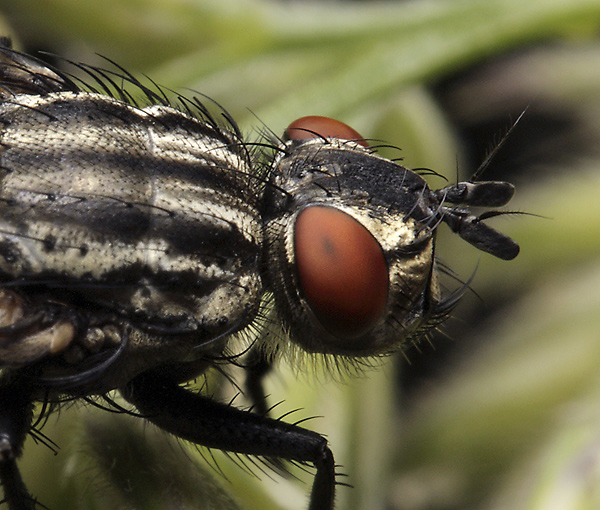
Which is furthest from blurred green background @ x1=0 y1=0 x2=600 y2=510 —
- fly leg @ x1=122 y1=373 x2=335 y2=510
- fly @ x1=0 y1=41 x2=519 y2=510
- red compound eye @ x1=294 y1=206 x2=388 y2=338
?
red compound eye @ x1=294 y1=206 x2=388 y2=338

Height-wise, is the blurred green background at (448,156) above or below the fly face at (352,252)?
above

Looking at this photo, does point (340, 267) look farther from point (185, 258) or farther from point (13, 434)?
point (13, 434)

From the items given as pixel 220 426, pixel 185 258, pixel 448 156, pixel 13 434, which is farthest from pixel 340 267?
pixel 448 156

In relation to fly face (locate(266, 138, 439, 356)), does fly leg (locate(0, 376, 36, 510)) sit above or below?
below

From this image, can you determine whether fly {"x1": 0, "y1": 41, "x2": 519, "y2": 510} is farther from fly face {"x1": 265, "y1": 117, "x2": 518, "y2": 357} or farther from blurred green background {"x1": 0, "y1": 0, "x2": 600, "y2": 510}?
blurred green background {"x1": 0, "y1": 0, "x2": 600, "y2": 510}

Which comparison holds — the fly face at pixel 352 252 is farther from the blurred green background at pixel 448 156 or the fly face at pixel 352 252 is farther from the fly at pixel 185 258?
the blurred green background at pixel 448 156

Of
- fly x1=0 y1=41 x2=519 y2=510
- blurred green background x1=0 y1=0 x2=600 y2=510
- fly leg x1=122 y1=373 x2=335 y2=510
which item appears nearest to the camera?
fly x1=0 y1=41 x2=519 y2=510

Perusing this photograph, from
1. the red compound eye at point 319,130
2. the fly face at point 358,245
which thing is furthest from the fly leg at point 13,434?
the red compound eye at point 319,130

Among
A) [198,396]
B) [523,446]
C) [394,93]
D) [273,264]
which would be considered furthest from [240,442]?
[394,93]
